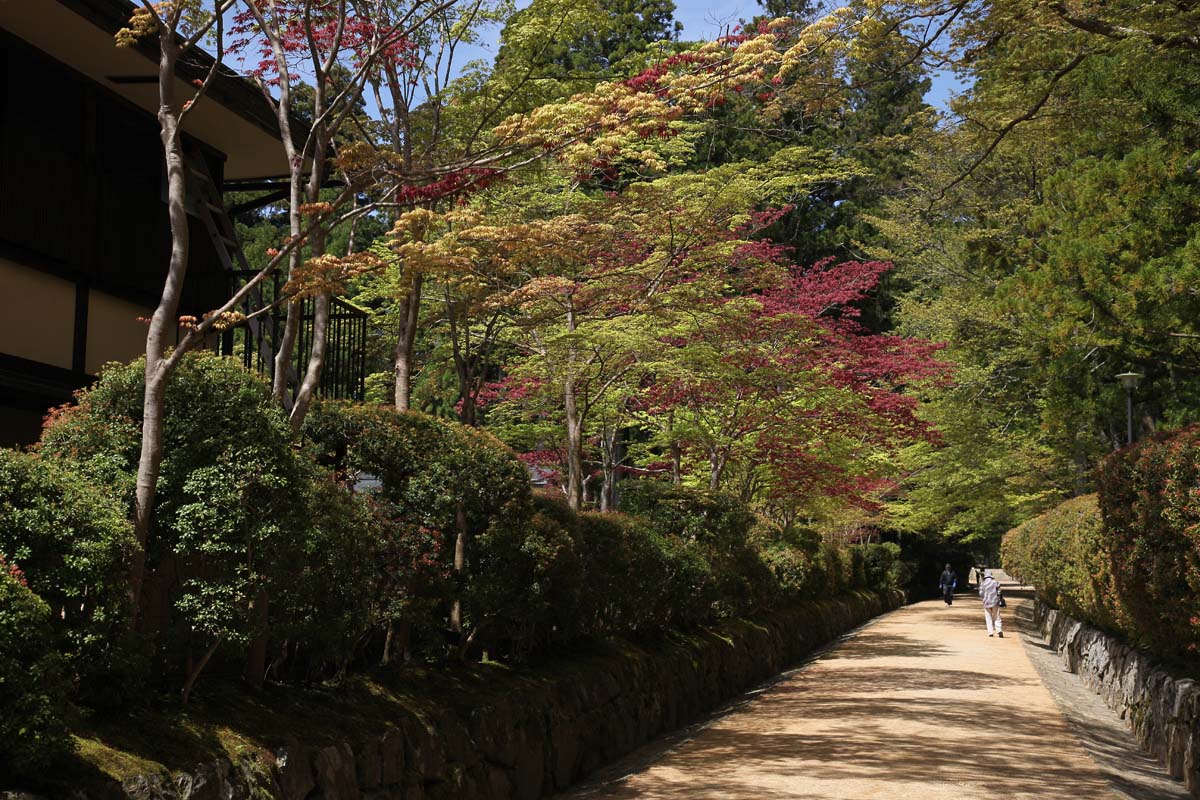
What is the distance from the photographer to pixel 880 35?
34.7ft

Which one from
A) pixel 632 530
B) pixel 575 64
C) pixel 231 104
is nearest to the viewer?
pixel 231 104

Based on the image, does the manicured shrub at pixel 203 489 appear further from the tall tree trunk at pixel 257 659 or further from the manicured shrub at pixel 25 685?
the manicured shrub at pixel 25 685

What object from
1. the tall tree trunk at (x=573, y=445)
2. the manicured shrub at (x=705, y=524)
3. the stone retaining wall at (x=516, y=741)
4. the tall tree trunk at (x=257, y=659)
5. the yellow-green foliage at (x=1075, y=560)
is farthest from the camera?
the manicured shrub at (x=705, y=524)

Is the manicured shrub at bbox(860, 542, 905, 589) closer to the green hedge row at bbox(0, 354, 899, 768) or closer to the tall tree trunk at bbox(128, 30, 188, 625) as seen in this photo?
the green hedge row at bbox(0, 354, 899, 768)

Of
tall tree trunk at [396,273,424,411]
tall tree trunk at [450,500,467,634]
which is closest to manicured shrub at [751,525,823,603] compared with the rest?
tall tree trunk at [396,273,424,411]

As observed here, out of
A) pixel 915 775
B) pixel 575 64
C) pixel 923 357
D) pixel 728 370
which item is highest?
pixel 575 64

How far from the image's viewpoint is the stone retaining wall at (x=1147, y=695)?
9.33 m

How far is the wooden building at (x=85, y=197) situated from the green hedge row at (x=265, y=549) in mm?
3752

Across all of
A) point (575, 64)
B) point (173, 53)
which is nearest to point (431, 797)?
point (173, 53)

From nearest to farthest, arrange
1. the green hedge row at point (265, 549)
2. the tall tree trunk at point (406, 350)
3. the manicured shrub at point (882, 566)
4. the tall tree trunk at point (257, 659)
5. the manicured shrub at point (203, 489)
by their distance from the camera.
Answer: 1. the green hedge row at point (265, 549)
2. the manicured shrub at point (203, 489)
3. the tall tree trunk at point (257, 659)
4. the tall tree trunk at point (406, 350)
5. the manicured shrub at point (882, 566)

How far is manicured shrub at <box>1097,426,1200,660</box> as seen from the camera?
30.6 feet

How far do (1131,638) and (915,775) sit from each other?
598 cm

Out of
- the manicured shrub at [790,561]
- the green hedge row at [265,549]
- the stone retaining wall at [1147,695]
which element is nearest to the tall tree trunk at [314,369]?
the green hedge row at [265,549]

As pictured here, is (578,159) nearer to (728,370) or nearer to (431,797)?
(431,797)
